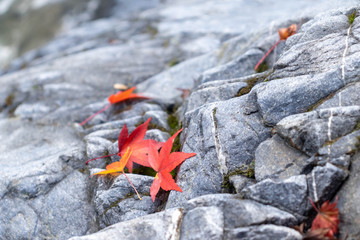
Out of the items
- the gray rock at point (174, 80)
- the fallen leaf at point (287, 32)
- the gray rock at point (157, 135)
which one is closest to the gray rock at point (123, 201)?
the gray rock at point (157, 135)

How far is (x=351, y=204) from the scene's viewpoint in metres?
1.82

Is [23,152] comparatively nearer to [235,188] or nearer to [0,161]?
[0,161]

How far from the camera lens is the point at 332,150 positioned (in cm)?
196

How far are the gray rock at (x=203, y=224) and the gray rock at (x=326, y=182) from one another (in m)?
0.61

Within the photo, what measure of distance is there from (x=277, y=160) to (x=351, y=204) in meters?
0.52

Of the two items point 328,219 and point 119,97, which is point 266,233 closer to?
point 328,219

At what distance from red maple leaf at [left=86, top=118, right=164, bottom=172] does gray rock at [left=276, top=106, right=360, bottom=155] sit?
1.25 m

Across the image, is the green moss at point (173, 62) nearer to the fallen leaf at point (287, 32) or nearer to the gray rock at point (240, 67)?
the gray rock at point (240, 67)

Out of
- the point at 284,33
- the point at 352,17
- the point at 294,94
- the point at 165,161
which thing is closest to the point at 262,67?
the point at 284,33

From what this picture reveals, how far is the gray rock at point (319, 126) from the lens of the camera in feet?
6.59

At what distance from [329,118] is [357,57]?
25.0 inches

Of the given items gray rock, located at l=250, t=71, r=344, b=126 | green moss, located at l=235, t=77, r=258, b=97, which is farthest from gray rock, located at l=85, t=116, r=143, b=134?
gray rock, located at l=250, t=71, r=344, b=126

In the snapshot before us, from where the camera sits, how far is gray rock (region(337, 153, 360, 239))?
1.75 meters

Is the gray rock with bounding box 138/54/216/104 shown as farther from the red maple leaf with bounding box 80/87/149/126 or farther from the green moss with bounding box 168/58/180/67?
the green moss with bounding box 168/58/180/67
